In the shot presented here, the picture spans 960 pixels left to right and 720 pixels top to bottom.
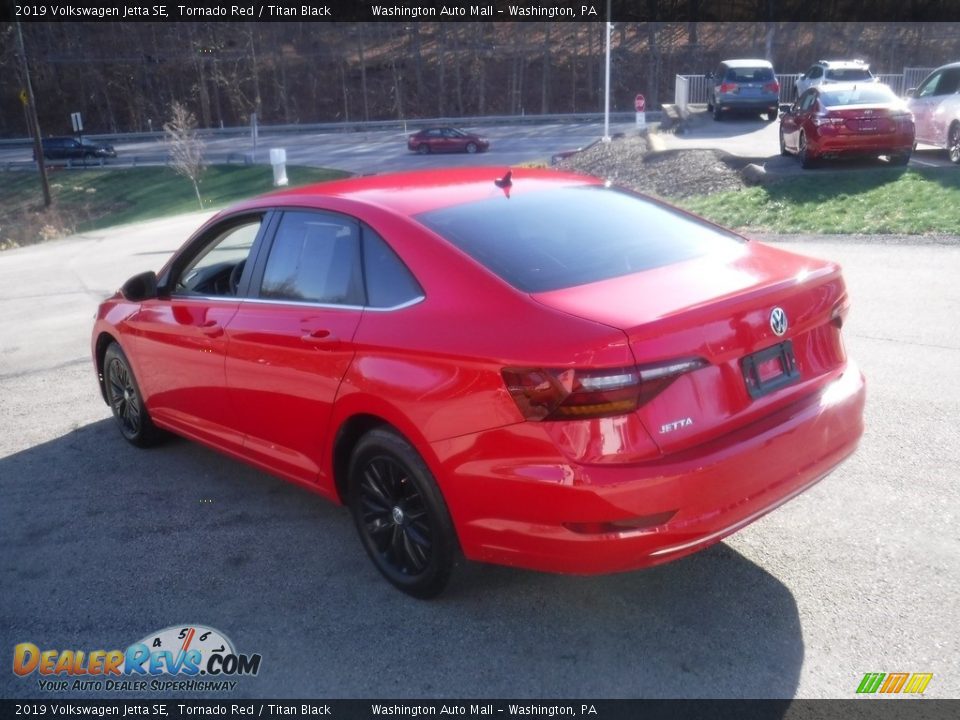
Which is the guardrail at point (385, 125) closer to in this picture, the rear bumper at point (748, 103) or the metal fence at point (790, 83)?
the metal fence at point (790, 83)

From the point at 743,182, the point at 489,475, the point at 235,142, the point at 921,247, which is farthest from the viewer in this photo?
the point at 235,142

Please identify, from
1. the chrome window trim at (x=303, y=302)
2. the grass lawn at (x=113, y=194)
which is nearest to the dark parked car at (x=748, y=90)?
the grass lawn at (x=113, y=194)

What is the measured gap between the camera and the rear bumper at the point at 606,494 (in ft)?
10.0

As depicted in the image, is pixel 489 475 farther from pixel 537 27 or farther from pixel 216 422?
pixel 537 27

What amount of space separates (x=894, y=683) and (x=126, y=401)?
473 cm

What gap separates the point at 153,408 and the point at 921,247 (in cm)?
918

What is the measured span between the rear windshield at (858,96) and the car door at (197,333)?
14.1m

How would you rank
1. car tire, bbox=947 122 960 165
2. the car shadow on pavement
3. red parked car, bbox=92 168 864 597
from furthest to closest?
car tire, bbox=947 122 960 165 < the car shadow on pavement < red parked car, bbox=92 168 864 597

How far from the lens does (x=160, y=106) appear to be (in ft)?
273

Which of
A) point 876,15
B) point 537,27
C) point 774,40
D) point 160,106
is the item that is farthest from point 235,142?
point 876,15

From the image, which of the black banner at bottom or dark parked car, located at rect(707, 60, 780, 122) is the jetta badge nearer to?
the black banner at bottom

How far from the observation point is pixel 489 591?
3848mm

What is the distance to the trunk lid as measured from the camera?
10.2 ft

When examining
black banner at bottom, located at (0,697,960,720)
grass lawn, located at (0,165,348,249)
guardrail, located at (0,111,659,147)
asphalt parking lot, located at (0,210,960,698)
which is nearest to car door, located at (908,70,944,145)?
asphalt parking lot, located at (0,210,960,698)
